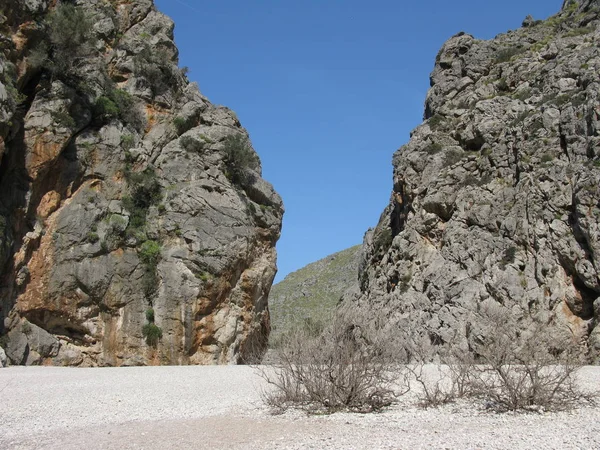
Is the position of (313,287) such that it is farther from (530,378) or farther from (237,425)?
(237,425)

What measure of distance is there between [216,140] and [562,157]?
59.7ft

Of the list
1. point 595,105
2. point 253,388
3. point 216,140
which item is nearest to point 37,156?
point 216,140

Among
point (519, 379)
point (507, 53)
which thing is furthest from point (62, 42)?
point (507, 53)

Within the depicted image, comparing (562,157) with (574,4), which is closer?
(562,157)

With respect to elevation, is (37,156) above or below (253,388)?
above

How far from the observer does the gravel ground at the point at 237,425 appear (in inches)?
267

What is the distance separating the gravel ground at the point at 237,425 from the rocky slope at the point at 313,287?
53.2m

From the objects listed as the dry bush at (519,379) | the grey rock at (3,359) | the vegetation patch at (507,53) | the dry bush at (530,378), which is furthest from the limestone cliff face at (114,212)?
the vegetation patch at (507,53)

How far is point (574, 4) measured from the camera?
40.5 m

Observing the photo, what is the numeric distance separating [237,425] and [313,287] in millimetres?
74163

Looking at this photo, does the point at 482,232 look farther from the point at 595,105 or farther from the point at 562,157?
the point at 595,105

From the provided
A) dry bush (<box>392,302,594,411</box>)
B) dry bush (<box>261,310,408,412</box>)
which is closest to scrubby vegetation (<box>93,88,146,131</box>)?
dry bush (<box>261,310,408,412</box>)

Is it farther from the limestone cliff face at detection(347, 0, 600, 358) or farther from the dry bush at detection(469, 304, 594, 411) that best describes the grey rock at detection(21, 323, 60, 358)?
the dry bush at detection(469, 304, 594, 411)

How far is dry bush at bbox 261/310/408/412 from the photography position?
360 inches
